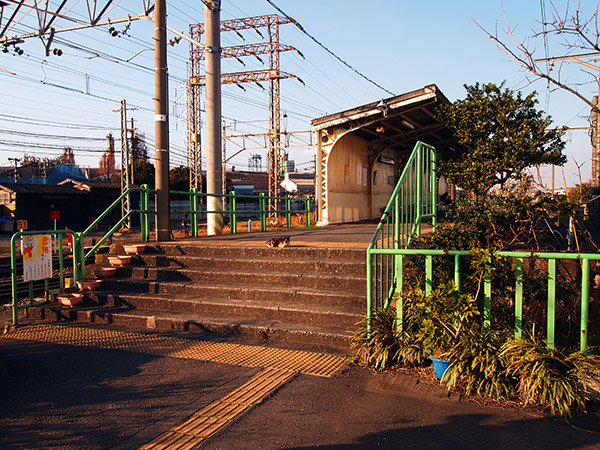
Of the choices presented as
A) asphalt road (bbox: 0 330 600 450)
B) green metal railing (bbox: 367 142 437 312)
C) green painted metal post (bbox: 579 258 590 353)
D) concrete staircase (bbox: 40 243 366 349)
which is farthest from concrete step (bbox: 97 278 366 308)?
green painted metal post (bbox: 579 258 590 353)

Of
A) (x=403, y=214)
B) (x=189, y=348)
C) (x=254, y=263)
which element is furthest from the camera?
(x=254, y=263)

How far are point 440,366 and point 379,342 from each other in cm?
69

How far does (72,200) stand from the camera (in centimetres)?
3741

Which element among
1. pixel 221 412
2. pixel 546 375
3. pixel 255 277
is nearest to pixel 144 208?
pixel 255 277

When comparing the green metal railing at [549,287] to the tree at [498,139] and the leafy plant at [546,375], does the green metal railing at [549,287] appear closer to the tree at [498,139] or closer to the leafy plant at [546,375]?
the leafy plant at [546,375]

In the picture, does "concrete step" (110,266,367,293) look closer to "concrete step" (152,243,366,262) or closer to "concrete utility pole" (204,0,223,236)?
"concrete step" (152,243,366,262)

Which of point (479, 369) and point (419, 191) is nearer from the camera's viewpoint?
point (479, 369)

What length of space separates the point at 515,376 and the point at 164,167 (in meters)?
6.99

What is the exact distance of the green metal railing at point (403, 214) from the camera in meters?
5.40

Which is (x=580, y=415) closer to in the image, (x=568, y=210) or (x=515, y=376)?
(x=515, y=376)

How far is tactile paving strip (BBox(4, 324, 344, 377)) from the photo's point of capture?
16.1ft

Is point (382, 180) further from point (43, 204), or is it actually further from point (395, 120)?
point (43, 204)

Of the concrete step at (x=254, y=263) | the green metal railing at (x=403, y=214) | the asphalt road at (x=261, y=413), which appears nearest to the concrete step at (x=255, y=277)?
the concrete step at (x=254, y=263)

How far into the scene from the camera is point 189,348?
5488 mm
